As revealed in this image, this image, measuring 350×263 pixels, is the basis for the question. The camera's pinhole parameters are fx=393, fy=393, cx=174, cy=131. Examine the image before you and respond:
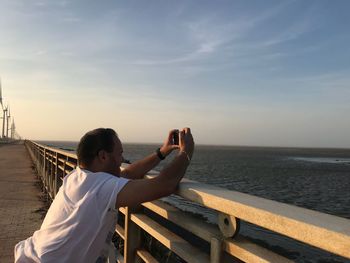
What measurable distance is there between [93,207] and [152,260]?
750 millimetres

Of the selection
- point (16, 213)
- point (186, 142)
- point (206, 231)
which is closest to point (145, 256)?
point (186, 142)

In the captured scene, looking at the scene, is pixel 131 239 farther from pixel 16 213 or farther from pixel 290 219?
pixel 16 213

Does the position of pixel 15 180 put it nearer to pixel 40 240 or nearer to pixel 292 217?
pixel 40 240

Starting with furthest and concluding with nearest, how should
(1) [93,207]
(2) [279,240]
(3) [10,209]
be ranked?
1. (2) [279,240]
2. (3) [10,209]
3. (1) [93,207]

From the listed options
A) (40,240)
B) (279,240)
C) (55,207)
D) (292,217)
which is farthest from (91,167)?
(279,240)

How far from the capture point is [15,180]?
13.9 meters

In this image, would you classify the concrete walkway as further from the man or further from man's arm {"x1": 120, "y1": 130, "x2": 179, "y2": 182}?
the man

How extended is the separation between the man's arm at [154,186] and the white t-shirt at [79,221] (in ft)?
0.15

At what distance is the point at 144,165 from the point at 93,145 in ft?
2.47

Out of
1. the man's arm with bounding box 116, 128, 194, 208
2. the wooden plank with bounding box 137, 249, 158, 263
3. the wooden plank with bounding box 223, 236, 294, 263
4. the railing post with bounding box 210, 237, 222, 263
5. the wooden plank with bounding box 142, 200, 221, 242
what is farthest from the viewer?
the wooden plank with bounding box 137, 249, 158, 263

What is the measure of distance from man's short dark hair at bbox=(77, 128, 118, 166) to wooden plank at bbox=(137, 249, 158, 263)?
808 mm

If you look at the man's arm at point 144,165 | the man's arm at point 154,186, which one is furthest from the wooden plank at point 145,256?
the man's arm at point 154,186

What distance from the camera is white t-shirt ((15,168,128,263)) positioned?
7.07 ft

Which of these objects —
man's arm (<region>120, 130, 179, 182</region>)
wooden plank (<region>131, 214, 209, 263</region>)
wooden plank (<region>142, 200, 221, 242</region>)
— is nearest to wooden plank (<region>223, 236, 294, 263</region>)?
wooden plank (<region>142, 200, 221, 242</region>)
